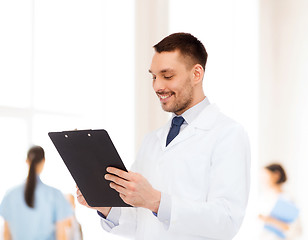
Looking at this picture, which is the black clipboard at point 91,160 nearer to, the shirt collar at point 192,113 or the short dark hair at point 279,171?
the shirt collar at point 192,113

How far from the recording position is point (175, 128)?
6.41 ft

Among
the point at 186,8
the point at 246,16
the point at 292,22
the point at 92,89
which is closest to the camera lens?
the point at 92,89

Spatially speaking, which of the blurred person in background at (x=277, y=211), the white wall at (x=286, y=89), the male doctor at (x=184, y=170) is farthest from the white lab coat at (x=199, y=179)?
the white wall at (x=286, y=89)

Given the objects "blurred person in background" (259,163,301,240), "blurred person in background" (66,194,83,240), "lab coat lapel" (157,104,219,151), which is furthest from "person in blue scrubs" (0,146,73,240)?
"blurred person in background" (259,163,301,240)

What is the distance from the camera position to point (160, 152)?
1.90 meters

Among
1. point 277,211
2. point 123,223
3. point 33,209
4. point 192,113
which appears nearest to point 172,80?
point 192,113

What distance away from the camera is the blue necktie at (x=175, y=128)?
1934mm

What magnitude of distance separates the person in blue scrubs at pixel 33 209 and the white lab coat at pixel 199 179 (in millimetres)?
526

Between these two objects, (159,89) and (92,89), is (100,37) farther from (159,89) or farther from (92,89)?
(159,89)

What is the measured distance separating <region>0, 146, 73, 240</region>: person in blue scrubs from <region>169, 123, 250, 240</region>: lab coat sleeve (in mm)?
853

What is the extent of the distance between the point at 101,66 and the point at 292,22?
295 cm

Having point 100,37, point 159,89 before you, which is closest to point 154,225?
point 159,89

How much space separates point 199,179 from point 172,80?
376 mm

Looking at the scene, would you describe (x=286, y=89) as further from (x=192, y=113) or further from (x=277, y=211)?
(x=192, y=113)
